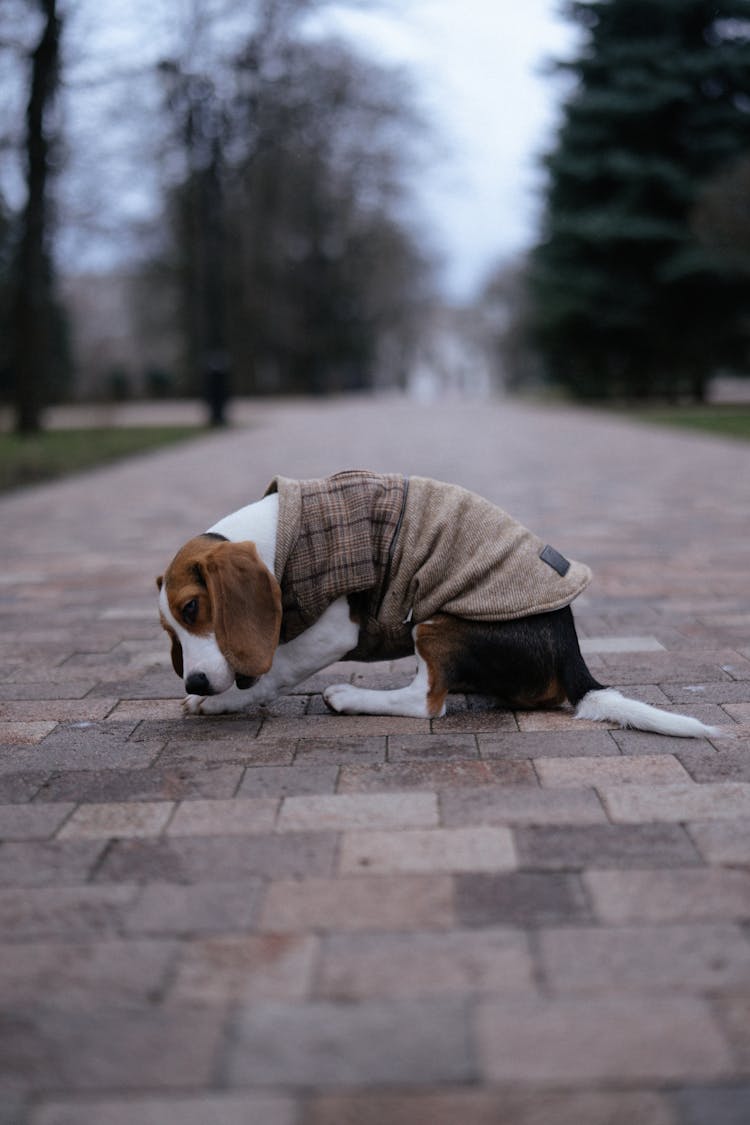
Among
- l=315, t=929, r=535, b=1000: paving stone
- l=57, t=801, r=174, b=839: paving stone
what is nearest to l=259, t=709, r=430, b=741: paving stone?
l=57, t=801, r=174, b=839: paving stone

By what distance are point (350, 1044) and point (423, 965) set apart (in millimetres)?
255

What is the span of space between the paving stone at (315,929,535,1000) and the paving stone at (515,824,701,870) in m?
0.35

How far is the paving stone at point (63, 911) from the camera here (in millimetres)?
2143

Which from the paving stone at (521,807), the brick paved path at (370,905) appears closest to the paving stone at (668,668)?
the brick paved path at (370,905)

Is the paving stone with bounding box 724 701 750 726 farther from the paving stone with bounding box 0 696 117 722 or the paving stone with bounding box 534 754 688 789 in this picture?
the paving stone with bounding box 0 696 117 722

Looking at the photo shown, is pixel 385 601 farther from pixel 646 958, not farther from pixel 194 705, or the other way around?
pixel 646 958

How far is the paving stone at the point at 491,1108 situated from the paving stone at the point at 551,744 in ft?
4.78

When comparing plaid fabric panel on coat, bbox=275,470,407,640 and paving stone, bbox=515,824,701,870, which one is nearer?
paving stone, bbox=515,824,701,870

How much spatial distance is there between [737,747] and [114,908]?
5.73 ft

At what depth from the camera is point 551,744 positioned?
10.4 ft

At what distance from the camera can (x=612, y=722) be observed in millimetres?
3305

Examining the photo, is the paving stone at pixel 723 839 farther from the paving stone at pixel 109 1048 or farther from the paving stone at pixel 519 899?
the paving stone at pixel 109 1048

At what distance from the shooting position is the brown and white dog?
→ 10.4 ft

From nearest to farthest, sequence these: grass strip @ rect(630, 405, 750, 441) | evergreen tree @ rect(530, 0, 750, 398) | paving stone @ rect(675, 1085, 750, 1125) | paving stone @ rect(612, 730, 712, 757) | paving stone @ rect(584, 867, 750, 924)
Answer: paving stone @ rect(675, 1085, 750, 1125), paving stone @ rect(584, 867, 750, 924), paving stone @ rect(612, 730, 712, 757), grass strip @ rect(630, 405, 750, 441), evergreen tree @ rect(530, 0, 750, 398)
